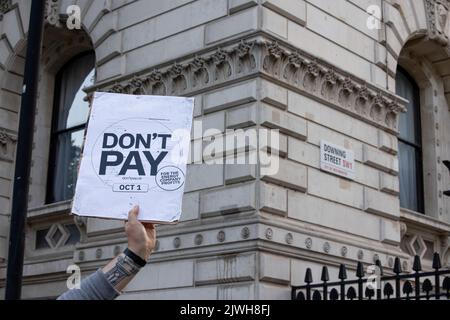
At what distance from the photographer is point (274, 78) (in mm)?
12391

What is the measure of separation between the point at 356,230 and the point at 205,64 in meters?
3.56

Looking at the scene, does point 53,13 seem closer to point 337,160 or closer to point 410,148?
point 337,160

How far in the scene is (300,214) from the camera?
40.2 feet

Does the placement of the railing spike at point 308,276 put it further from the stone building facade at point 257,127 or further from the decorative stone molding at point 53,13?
the decorative stone molding at point 53,13

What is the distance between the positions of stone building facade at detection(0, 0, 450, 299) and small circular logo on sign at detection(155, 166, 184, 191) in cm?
633

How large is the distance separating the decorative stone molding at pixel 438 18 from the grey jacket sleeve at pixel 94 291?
13715mm

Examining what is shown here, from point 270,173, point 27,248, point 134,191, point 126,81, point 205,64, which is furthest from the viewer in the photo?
point 27,248

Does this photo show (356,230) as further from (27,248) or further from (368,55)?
(27,248)

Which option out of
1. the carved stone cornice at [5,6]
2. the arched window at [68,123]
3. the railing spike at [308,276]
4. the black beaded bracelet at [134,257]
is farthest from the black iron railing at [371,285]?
the carved stone cornice at [5,6]

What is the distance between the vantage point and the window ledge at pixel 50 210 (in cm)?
1531

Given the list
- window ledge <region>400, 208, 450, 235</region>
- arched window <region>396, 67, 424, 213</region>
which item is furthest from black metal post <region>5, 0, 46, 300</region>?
arched window <region>396, 67, 424, 213</region>

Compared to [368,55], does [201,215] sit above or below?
below

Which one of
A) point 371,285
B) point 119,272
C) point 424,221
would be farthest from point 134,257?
point 424,221

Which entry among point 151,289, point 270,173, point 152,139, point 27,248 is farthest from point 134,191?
point 27,248
